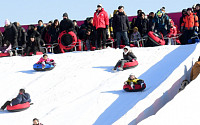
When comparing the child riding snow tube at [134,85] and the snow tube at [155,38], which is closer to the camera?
the child riding snow tube at [134,85]

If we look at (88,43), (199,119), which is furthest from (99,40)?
(199,119)

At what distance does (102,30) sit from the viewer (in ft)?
47.9

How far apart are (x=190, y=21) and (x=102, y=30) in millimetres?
3056

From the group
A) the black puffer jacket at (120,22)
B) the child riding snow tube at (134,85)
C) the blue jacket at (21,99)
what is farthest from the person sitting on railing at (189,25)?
the blue jacket at (21,99)

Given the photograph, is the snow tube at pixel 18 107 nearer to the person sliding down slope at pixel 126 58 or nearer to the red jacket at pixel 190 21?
the person sliding down slope at pixel 126 58

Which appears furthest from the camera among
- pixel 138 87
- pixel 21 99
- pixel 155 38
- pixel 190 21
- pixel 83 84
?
pixel 190 21

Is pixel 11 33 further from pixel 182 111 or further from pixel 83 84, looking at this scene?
pixel 182 111

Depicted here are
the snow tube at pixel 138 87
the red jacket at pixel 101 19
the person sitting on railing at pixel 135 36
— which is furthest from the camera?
the person sitting on railing at pixel 135 36

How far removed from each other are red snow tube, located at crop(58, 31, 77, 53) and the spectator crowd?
17 centimetres

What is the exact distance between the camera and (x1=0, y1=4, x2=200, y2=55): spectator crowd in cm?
1477

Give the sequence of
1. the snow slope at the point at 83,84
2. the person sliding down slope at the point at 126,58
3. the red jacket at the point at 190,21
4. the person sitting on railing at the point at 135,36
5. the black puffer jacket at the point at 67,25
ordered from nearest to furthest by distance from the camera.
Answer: the snow slope at the point at 83,84
the person sliding down slope at the point at 126,58
the red jacket at the point at 190,21
the person sitting on railing at the point at 135,36
the black puffer jacket at the point at 67,25

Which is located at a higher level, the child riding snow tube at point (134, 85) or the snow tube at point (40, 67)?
the snow tube at point (40, 67)

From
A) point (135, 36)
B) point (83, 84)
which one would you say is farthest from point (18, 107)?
point (135, 36)

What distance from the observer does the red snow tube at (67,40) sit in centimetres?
1588
